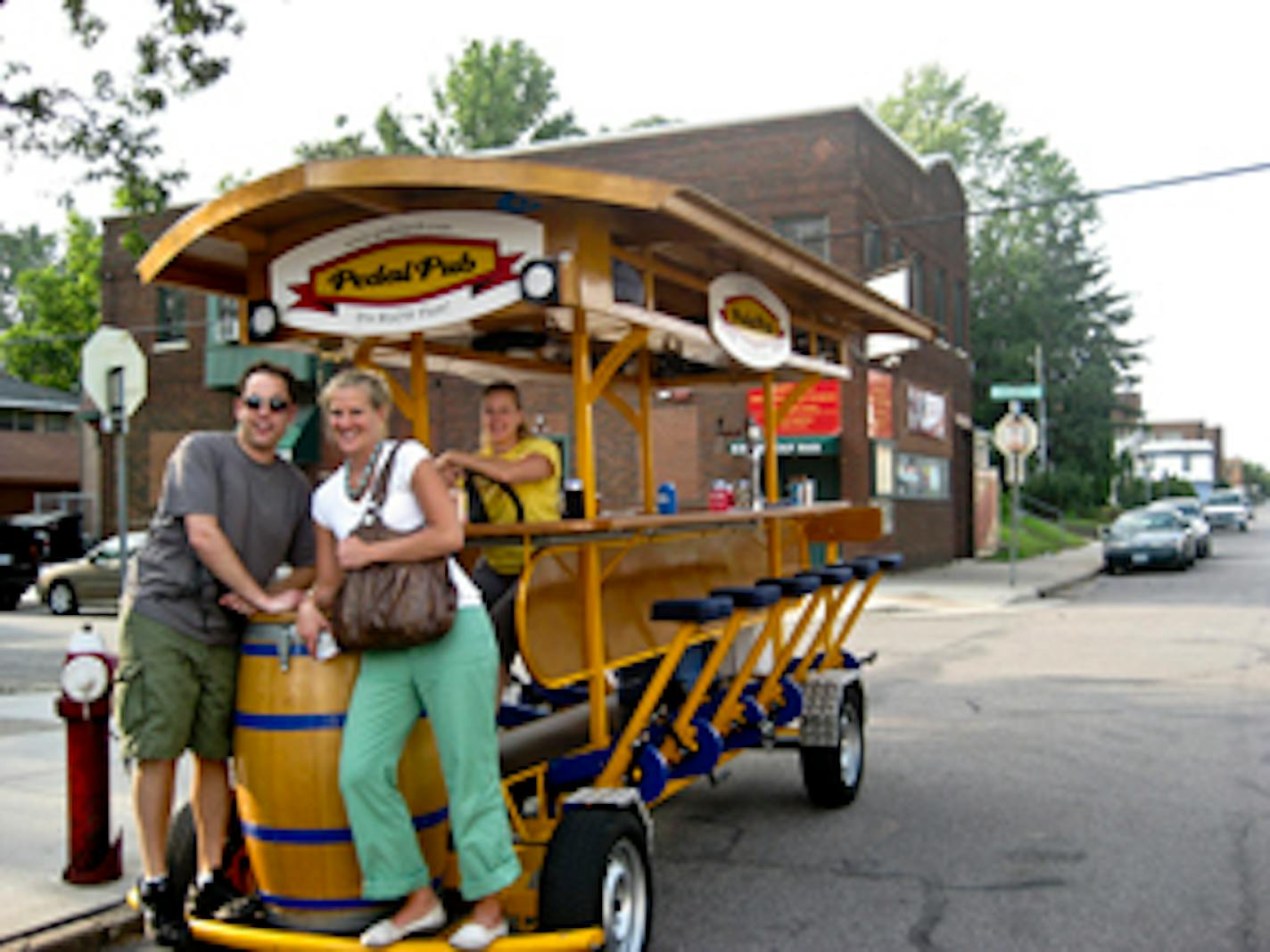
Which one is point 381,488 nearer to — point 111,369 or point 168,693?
point 168,693

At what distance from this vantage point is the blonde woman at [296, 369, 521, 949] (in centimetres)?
386

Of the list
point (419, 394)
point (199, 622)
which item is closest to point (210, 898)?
point (199, 622)

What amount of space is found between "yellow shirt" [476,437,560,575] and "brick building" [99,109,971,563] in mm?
15834

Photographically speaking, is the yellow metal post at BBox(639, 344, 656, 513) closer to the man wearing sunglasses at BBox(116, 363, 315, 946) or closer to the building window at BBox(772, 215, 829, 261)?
the man wearing sunglasses at BBox(116, 363, 315, 946)

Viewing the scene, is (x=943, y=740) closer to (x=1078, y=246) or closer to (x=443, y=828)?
(x=443, y=828)

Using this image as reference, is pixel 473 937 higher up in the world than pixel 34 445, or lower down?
lower down

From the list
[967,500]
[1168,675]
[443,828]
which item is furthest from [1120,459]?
[443,828]

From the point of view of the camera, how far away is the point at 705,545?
6.69 m

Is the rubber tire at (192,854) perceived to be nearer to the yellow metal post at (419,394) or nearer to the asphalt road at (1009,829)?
the asphalt road at (1009,829)

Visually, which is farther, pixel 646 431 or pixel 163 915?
pixel 646 431

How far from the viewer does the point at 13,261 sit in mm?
83750

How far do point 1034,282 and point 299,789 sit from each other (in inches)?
2065

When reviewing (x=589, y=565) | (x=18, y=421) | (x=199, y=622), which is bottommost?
(x=199, y=622)

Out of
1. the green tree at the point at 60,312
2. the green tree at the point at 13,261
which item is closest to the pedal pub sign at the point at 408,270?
the green tree at the point at 60,312
